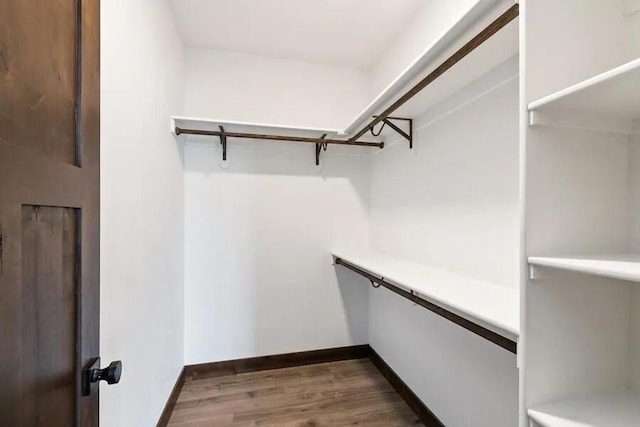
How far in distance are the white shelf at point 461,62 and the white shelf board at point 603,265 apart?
76cm

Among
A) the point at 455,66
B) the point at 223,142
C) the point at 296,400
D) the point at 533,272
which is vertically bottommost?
the point at 296,400

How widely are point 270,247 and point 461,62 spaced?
1.79 meters

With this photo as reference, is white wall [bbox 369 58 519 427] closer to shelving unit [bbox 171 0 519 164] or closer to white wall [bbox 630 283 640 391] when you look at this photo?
shelving unit [bbox 171 0 519 164]

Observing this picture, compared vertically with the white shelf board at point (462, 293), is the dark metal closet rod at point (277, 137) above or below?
above

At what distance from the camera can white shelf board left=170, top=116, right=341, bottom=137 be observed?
205 cm

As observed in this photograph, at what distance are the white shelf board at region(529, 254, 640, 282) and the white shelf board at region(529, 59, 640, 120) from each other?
1.27 ft

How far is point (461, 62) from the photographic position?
1.29 m

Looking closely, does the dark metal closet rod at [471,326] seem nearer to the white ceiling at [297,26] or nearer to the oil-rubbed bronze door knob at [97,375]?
the oil-rubbed bronze door knob at [97,375]

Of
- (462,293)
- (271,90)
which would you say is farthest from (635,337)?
(271,90)

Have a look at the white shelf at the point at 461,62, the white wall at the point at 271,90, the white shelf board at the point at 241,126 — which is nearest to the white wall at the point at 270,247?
the white shelf board at the point at 241,126

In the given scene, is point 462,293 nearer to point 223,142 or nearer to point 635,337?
point 635,337

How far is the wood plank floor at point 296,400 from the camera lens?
A: 6.19 feet

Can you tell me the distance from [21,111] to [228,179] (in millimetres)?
1914

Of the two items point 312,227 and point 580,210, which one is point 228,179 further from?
point 580,210
